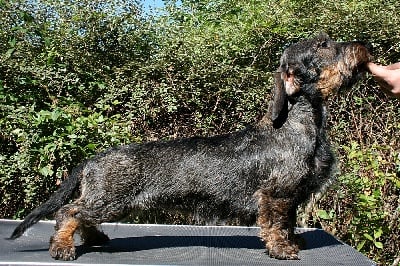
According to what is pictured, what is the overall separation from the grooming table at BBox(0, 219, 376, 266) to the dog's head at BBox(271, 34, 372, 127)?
1.21 meters

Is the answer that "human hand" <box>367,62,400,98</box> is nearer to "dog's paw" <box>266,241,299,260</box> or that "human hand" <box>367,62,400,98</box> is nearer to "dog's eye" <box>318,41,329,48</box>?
"dog's eye" <box>318,41,329,48</box>

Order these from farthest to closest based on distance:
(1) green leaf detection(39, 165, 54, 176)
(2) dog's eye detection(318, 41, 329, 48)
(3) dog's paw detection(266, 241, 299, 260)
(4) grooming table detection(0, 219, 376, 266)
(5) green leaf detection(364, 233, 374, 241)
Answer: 1. (1) green leaf detection(39, 165, 54, 176)
2. (5) green leaf detection(364, 233, 374, 241)
3. (2) dog's eye detection(318, 41, 329, 48)
4. (3) dog's paw detection(266, 241, 299, 260)
5. (4) grooming table detection(0, 219, 376, 266)

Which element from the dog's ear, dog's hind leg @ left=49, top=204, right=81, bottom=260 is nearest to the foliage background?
dog's hind leg @ left=49, top=204, right=81, bottom=260

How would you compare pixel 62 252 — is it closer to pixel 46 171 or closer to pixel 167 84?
pixel 46 171

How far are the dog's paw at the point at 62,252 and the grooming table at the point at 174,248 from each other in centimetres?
6

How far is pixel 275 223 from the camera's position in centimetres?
469

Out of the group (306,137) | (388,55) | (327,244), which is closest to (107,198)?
(306,137)

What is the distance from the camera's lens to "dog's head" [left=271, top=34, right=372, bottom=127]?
15.6ft

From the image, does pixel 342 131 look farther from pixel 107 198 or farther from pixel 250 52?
pixel 107 198

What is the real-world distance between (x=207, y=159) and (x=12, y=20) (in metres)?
4.71

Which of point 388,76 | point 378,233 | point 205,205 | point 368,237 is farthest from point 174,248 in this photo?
point 378,233

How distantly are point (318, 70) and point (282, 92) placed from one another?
36 centimetres

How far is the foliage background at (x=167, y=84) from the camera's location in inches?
284

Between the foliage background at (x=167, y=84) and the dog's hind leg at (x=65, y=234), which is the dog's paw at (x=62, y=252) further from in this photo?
the foliage background at (x=167, y=84)
